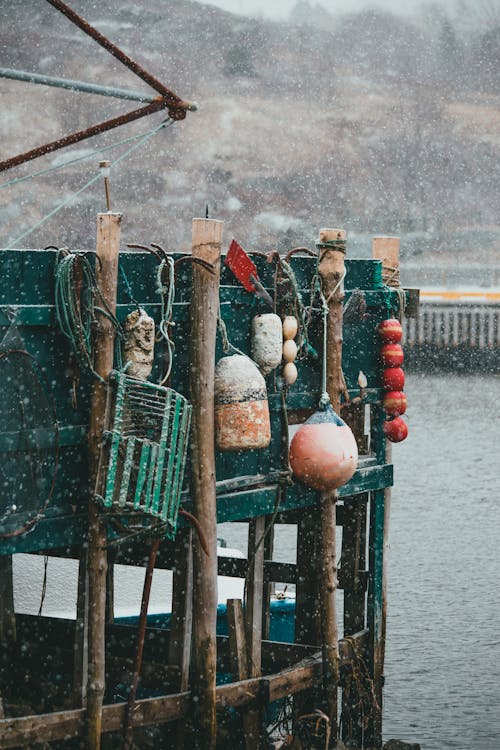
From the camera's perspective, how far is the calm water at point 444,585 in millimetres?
10812

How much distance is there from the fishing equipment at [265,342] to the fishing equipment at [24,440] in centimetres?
147

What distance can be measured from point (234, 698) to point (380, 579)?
1.75m

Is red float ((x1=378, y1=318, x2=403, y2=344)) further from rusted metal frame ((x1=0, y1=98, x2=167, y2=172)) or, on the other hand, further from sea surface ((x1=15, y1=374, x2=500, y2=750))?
sea surface ((x1=15, y1=374, x2=500, y2=750))

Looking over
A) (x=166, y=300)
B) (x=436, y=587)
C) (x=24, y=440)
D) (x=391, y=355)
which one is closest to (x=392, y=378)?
(x=391, y=355)

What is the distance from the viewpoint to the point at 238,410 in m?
6.52

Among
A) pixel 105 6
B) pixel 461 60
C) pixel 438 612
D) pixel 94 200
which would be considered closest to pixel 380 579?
pixel 438 612

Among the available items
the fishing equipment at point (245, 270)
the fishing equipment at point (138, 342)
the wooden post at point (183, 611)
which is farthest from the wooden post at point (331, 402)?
the fishing equipment at point (138, 342)

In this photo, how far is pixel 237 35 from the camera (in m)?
78.8

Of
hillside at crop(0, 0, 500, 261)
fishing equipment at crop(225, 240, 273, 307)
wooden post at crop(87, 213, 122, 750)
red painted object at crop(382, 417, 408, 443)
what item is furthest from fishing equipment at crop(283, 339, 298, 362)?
hillside at crop(0, 0, 500, 261)

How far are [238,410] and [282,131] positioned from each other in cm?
6243

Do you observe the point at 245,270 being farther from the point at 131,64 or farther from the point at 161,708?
the point at 161,708

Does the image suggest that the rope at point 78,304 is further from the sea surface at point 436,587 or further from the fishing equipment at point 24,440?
the sea surface at point 436,587

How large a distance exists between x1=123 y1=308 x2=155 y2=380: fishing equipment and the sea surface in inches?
142

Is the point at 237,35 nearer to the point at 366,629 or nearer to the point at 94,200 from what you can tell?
the point at 94,200
